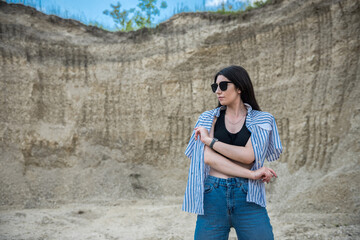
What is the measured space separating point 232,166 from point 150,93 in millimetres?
7883

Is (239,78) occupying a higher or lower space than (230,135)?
higher

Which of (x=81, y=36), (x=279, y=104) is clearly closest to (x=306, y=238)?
(x=279, y=104)

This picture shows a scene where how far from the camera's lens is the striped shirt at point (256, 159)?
6.54 feet

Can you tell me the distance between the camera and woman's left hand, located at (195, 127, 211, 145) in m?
2.11

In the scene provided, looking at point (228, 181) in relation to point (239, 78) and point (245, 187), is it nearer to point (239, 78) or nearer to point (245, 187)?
point (245, 187)

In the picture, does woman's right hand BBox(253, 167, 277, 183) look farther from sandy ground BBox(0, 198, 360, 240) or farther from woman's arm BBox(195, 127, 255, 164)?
sandy ground BBox(0, 198, 360, 240)

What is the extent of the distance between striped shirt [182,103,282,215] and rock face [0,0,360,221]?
522cm

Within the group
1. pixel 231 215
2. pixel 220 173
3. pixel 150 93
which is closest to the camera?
pixel 231 215

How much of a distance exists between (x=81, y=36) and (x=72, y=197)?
5156 millimetres

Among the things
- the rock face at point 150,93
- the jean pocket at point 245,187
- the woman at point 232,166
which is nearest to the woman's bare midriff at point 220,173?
the woman at point 232,166

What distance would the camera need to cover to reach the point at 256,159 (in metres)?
2.05

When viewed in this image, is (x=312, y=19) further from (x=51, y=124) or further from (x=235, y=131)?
(x=51, y=124)

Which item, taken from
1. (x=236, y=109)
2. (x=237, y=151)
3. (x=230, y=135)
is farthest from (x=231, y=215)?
(x=236, y=109)

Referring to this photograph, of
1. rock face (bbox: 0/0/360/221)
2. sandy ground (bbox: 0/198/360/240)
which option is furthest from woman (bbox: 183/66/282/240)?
rock face (bbox: 0/0/360/221)
